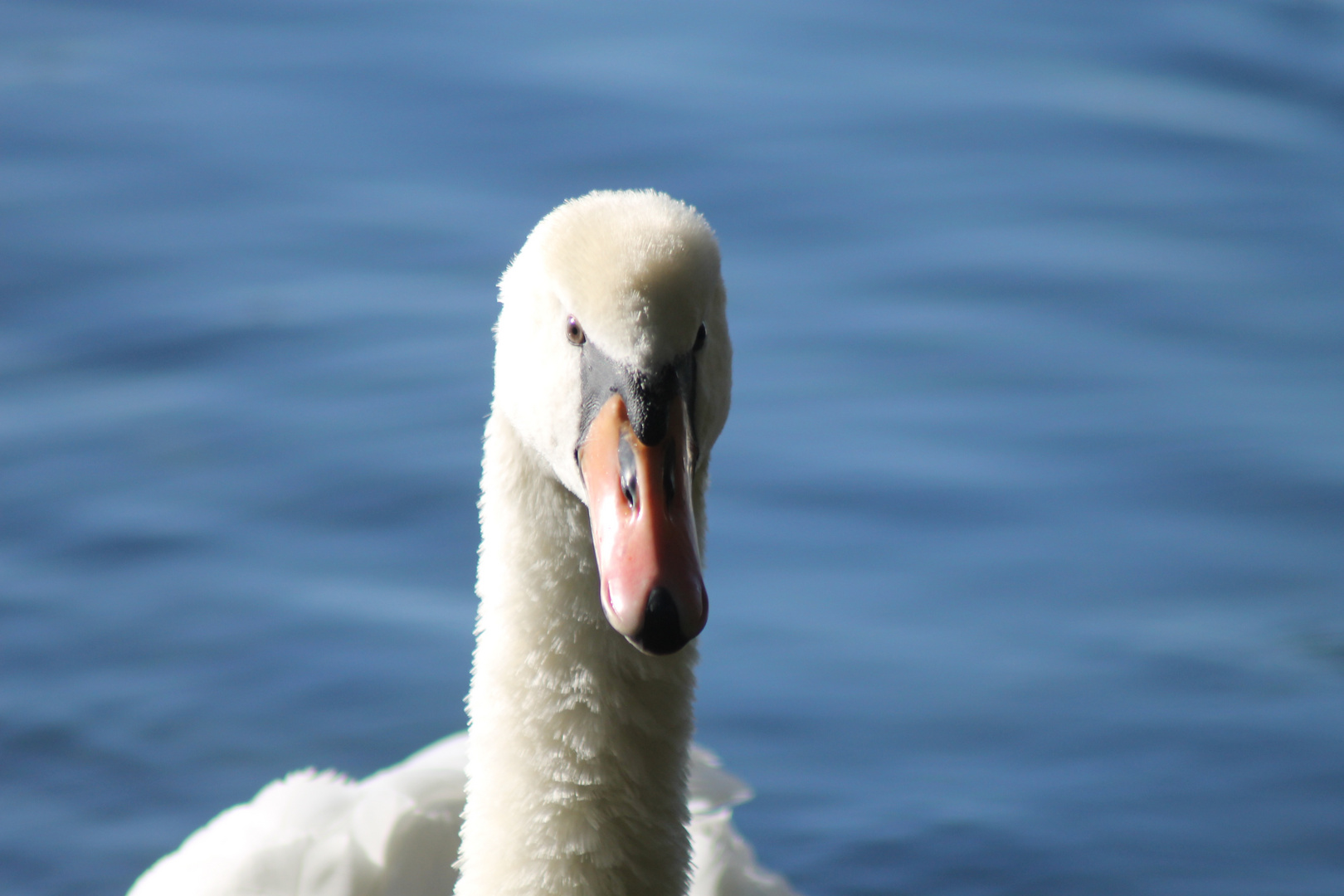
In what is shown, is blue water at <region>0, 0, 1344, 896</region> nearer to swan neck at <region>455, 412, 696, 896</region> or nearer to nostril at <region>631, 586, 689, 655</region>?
swan neck at <region>455, 412, 696, 896</region>

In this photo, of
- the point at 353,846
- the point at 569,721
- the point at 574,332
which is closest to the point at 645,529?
the point at 574,332

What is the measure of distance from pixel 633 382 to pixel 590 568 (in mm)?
436

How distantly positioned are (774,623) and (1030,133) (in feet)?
10.9

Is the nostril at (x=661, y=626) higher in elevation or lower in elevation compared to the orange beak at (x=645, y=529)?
lower

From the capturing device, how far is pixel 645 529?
271cm

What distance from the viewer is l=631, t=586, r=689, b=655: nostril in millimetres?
2619

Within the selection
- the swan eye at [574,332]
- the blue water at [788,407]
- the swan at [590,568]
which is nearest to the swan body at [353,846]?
the swan at [590,568]

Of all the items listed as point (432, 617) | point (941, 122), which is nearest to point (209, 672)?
point (432, 617)

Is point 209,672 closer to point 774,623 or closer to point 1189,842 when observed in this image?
point 774,623

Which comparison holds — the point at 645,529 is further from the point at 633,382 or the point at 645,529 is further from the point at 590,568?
the point at 590,568

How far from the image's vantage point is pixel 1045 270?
7281 millimetres

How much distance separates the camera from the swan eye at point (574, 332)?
289 centimetres

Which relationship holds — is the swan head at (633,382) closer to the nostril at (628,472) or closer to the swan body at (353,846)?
the nostril at (628,472)

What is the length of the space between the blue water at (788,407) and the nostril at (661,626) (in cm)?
263
